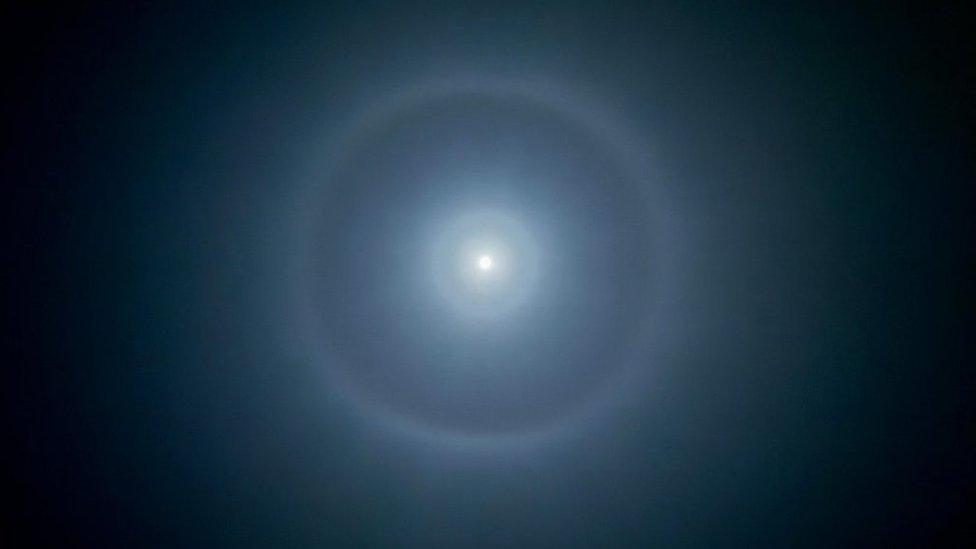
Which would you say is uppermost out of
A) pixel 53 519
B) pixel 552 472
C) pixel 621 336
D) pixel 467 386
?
pixel 621 336

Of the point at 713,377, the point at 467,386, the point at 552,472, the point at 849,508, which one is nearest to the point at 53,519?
the point at 467,386

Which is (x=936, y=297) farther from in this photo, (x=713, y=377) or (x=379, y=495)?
(x=379, y=495)

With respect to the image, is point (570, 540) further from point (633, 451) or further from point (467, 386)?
point (467, 386)

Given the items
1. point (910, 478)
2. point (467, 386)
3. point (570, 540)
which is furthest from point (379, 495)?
point (910, 478)

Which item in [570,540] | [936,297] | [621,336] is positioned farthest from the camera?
[570,540]

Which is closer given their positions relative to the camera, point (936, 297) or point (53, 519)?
point (936, 297)

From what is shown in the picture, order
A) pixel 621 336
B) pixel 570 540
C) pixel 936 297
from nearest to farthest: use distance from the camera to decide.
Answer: pixel 936 297, pixel 621 336, pixel 570 540

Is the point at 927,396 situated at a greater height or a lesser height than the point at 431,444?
greater

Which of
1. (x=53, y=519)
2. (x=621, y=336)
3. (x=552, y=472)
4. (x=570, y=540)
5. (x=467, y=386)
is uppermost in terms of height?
(x=621, y=336)

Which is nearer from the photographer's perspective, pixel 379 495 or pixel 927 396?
pixel 927 396
